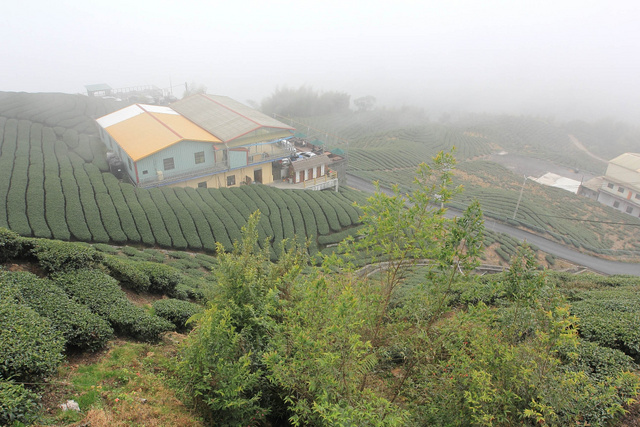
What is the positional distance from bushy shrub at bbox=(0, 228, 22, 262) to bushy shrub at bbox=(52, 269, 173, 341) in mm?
1581

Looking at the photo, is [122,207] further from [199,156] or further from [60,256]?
[60,256]

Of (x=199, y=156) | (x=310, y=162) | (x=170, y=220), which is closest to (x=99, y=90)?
(x=199, y=156)

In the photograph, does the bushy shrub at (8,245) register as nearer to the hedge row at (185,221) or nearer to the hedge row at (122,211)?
the hedge row at (122,211)

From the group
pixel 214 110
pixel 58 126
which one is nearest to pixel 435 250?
pixel 214 110

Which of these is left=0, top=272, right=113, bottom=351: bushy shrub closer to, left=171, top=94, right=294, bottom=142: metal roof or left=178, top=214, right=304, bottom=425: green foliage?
left=178, top=214, right=304, bottom=425: green foliage

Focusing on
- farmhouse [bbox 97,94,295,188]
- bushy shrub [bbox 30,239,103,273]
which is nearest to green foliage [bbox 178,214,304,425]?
bushy shrub [bbox 30,239,103,273]

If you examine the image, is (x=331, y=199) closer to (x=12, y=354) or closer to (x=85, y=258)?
(x=85, y=258)

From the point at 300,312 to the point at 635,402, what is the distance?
7.72 metres

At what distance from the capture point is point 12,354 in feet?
23.2

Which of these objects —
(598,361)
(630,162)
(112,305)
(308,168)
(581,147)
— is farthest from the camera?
(581,147)

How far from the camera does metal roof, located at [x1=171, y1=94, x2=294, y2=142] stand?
108 feet

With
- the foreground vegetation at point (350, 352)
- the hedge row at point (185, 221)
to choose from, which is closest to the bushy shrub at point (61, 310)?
the foreground vegetation at point (350, 352)

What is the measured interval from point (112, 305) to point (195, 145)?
21722mm

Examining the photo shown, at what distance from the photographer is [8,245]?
11219 mm
